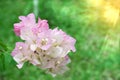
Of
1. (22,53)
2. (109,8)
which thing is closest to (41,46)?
(22,53)

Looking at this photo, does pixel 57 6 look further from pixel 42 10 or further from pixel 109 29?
pixel 109 29

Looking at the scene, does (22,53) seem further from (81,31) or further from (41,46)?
(81,31)

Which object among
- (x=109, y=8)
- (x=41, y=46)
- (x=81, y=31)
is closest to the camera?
(x=41, y=46)

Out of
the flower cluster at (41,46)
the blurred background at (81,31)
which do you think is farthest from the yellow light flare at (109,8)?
the flower cluster at (41,46)

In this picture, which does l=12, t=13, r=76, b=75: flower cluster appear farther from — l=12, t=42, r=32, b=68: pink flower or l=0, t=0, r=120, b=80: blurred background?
l=0, t=0, r=120, b=80: blurred background

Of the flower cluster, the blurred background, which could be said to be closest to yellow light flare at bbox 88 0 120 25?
the blurred background

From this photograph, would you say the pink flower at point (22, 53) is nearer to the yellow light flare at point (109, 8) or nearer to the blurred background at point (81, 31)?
the blurred background at point (81, 31)
